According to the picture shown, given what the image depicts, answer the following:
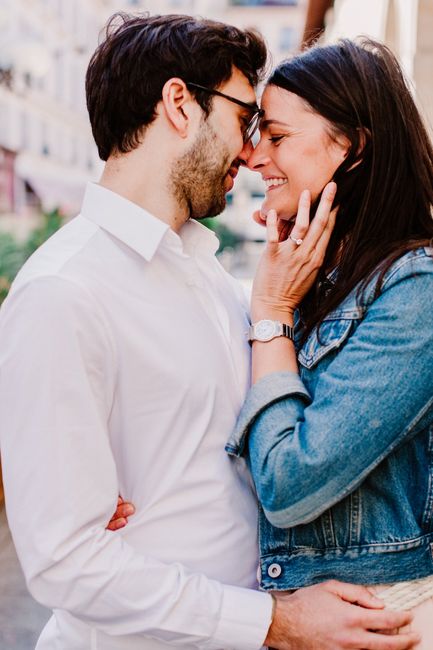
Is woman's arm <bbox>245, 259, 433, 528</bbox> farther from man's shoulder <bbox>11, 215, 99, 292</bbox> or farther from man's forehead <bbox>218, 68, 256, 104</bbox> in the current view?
man's forehead <bbox>218, 68, 256, 104</bbox>

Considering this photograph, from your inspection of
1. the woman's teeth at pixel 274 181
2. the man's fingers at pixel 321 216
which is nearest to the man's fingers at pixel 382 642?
the man's fingers at pixel 321 216

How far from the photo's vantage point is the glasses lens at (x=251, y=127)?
5.89 feet

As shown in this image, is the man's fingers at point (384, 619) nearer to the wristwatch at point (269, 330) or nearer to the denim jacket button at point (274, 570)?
the denim jacket button at point (274, 570)

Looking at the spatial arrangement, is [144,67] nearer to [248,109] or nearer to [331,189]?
[248,109]

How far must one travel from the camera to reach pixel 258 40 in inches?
72.0

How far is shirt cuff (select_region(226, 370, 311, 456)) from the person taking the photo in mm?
1426

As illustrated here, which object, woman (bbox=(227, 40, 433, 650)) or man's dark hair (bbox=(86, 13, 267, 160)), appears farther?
man's dark hair (bbox=(86, 13, 267, 160))

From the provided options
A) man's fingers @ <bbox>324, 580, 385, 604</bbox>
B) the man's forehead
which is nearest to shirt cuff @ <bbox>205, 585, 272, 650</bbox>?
man's fingers @ <bbox>324, 580, 385, 604</bbox>

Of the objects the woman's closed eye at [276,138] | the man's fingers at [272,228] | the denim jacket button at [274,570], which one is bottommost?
→ the denim jacket button at [274,570]

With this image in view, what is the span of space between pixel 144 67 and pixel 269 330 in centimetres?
71

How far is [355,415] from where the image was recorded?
1.30 metres

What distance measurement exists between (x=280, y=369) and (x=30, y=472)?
22.0 inches

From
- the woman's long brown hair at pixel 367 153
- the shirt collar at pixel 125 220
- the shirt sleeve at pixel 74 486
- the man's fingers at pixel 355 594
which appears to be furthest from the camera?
the woman's long brown hair at pixel 367 153

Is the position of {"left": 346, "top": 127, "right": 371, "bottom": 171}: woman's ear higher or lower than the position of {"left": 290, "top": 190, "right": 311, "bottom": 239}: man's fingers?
higher
